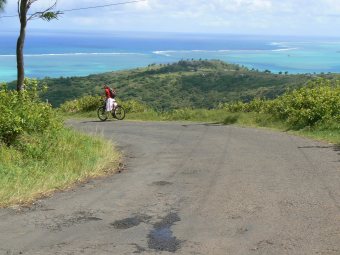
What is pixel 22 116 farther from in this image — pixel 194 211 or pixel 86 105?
pixel 86 105

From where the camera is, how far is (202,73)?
100 m

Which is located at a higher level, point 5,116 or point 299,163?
point 5,116

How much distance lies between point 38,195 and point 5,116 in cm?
351

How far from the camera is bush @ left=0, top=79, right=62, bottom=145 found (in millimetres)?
10320

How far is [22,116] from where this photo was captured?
10938 mm

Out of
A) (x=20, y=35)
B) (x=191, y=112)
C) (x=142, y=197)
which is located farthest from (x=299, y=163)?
(x=191, y=112)

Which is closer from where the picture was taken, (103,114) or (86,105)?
(103,114)

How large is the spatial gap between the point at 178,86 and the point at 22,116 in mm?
76956

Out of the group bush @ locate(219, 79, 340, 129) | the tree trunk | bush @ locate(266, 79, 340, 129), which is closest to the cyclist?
bush @ locate(219, 79, 340, 129)

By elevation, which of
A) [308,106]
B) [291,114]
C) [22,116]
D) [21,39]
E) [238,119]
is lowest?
[238,119]

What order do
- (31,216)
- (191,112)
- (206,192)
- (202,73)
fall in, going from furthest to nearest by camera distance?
(202,73) → (191,112) → (206,192) → (31,216)

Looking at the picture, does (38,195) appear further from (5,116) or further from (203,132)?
(203,132)

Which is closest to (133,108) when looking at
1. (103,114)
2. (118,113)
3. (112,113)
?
(118,113)

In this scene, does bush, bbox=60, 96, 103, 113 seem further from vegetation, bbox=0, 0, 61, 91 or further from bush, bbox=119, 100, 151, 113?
vegetation, bbox=0, 0, 61, 91
